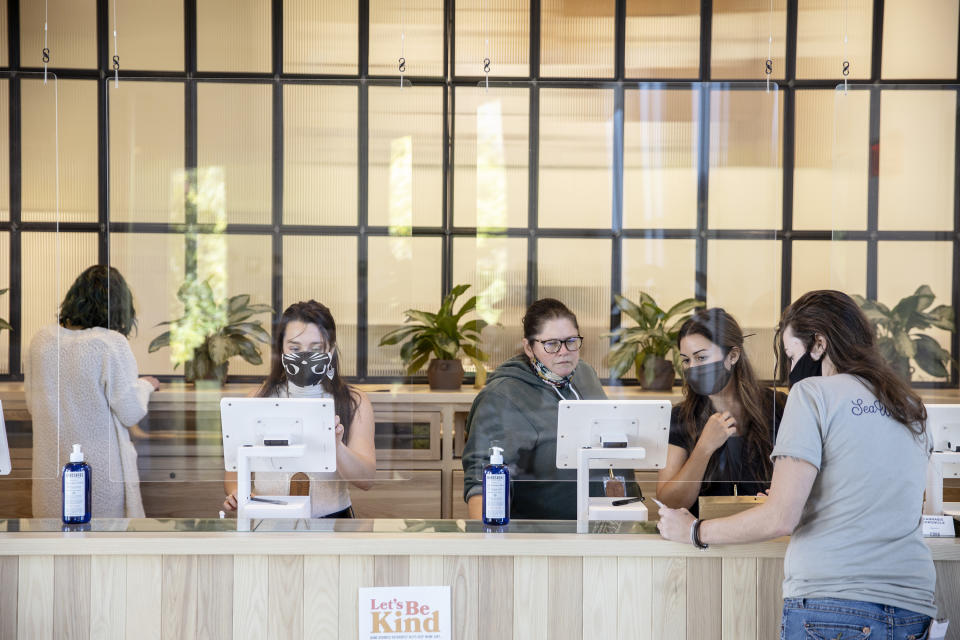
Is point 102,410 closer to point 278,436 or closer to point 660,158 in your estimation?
point 278,436

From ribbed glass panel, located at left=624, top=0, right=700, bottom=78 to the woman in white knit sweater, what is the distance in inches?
91.9

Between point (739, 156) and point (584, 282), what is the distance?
0.78m

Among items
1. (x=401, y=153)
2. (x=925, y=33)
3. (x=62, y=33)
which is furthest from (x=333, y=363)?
(x=925, y=33)

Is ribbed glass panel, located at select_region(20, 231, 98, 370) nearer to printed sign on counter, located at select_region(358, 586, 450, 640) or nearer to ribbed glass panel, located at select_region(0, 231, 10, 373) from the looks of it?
ribbed glass panel, located at select_region(0, 231, 10, 373)

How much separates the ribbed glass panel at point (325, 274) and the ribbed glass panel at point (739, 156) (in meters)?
1.43

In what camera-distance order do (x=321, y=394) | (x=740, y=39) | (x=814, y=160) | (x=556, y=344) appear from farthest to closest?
(x=814, y=160) < (x=740, y=39) < (x=321, y=394) < (x=556, y=344)

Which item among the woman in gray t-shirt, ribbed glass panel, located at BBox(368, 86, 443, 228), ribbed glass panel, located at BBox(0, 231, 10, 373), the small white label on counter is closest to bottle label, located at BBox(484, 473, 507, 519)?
the woman in gray t-shirt

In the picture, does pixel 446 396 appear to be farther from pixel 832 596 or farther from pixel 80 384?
pixel 832 596

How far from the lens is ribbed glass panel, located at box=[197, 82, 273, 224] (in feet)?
11.3

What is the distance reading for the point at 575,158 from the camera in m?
3.62

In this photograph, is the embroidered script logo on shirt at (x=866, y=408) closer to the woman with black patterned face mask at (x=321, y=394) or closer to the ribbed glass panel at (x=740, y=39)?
the woman with black patterned face mask at (x=321, y=394)

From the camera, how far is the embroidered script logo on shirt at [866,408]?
177 cm

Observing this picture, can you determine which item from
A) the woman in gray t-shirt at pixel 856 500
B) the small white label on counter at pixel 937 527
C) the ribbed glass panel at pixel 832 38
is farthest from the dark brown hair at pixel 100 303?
the ribbed glass panel at pixel 832 38

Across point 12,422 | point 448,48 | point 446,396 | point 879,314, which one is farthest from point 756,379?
point 12,422
